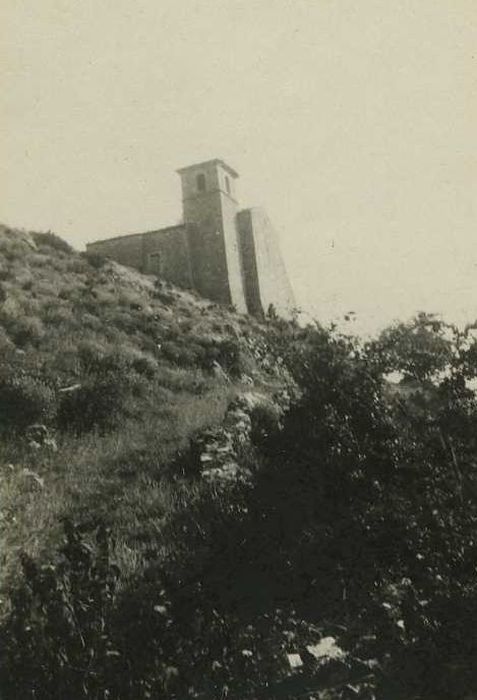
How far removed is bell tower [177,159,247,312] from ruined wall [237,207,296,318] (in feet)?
2.34

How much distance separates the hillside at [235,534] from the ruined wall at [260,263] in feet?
48.5

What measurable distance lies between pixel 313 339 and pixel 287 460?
3317 millimetres

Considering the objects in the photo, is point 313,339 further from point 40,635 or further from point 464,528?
point 40,635

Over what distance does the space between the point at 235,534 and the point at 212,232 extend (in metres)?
20.9

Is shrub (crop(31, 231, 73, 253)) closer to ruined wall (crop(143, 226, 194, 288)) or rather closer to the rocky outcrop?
ruined wall (crop(143, 226, 194, 288))

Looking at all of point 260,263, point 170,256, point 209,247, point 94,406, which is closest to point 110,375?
point 94,406

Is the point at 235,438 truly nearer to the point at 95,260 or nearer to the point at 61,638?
the point at 61,638

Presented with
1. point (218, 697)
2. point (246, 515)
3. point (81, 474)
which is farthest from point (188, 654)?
point (81, 474)

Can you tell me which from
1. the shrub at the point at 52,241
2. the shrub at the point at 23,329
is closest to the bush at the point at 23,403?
the shrub at the point at 23,329

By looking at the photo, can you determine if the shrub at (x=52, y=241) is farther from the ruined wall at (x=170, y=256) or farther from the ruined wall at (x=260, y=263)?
the ruined wall at (x=260, y=263)

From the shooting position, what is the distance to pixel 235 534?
6.44 metres

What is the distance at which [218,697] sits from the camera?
4285 mm

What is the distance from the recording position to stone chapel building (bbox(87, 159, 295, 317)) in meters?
25.8

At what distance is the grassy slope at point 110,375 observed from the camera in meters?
6.97
